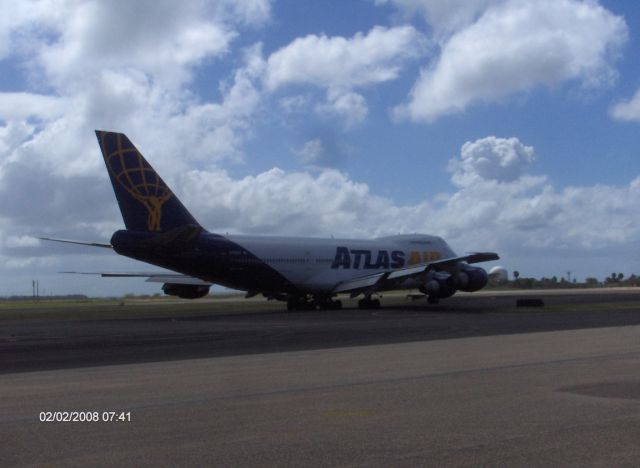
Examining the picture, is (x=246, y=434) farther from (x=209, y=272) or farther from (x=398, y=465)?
(x=209, y=272)

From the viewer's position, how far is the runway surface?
24.1ft

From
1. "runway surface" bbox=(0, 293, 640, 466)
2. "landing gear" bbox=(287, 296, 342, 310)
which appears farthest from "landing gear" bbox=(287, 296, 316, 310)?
"runway surface" bbox=(0, 293, 640, 466)

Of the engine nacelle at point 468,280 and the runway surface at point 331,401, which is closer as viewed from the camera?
the runway surface at point 331,401

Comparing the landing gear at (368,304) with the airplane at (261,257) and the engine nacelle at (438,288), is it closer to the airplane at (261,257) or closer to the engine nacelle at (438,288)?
the airplane at (261,257)

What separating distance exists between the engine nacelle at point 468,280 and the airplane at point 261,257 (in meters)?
0.05

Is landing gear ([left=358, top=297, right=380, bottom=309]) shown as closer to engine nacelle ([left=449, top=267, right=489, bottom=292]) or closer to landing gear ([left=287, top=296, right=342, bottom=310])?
landing gear ([left=287, top=296, right=342, bottom=310])

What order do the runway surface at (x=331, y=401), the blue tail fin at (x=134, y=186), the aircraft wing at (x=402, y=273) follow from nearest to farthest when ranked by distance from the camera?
1. the runway surface at (x=331, y=401)
2. the blue tail fin at (x=134, y=186)
3. the aircraft wing at (x=402, y=273)

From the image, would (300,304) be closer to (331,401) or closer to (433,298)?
(433,298)

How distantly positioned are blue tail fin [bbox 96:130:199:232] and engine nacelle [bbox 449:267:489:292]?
15.8m

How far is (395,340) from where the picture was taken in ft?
66.7

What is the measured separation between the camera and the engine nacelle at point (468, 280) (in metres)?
42.8

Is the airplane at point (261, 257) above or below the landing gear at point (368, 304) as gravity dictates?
above

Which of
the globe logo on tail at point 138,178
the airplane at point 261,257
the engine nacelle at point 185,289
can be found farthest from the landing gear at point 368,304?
the globe logo on tail at point 138,178

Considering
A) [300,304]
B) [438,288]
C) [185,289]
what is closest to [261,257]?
[300,304]
